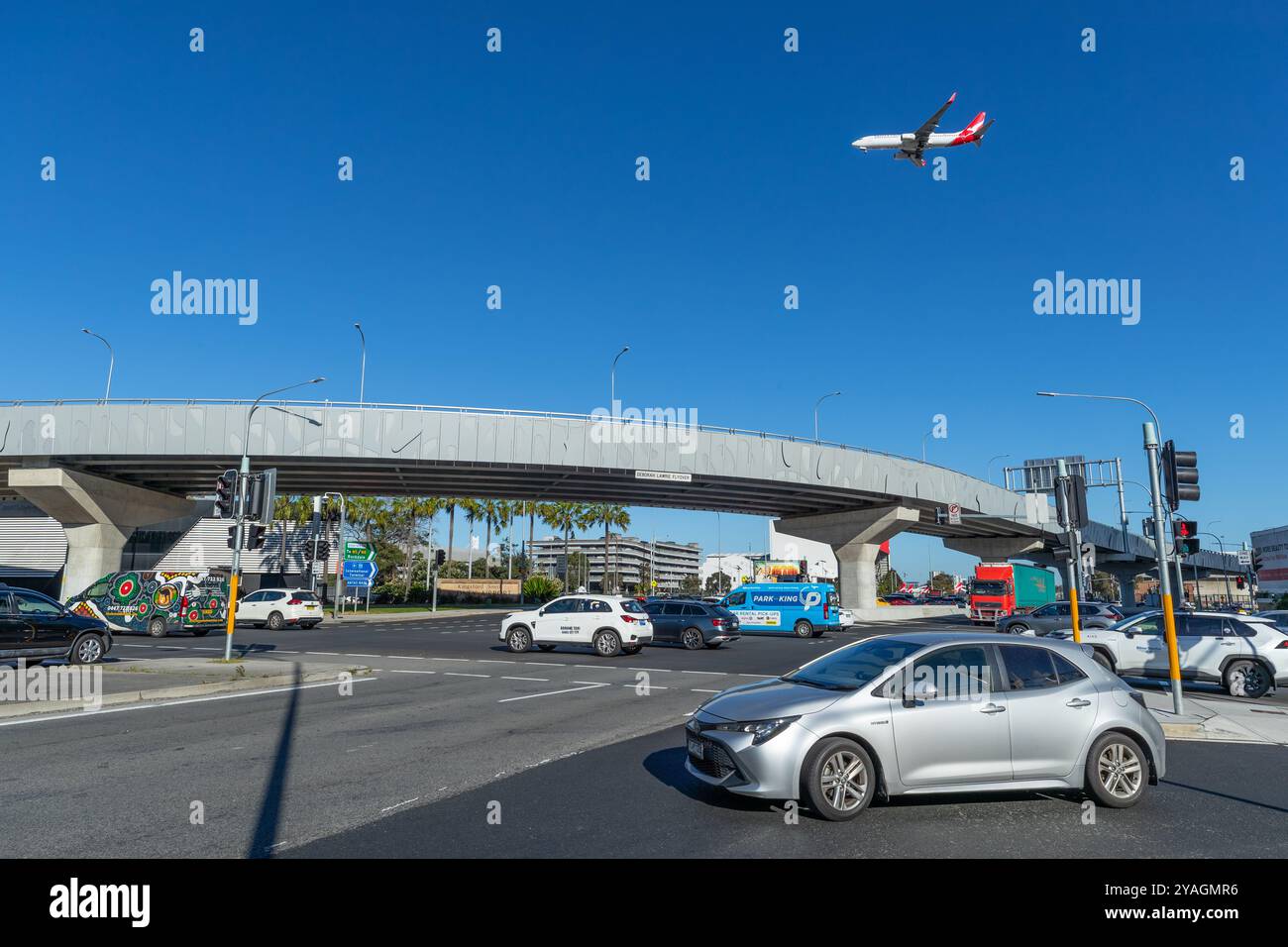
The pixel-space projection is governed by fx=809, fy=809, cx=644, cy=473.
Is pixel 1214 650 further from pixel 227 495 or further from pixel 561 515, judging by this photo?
pixel 561 515

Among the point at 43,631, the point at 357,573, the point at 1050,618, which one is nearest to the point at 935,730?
the point at 43,631

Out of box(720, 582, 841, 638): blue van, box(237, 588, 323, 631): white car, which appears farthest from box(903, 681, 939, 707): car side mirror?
box(237, 588, 323, 631): white car

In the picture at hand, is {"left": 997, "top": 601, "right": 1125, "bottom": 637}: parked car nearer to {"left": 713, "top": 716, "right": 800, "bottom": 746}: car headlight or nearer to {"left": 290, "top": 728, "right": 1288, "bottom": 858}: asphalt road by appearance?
{"left": 290, "top": 728, "right": 1288, "bottom": 858}: asphalt road

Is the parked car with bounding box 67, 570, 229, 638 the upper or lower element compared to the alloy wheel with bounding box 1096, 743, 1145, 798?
upper

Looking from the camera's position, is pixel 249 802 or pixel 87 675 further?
pixel 87 675

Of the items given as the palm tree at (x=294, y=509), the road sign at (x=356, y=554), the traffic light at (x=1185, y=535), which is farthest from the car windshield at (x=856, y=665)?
the palm tree at (x=294, y=509)

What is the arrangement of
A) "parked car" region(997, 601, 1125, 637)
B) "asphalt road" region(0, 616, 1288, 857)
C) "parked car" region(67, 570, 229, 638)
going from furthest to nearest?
"parked car" region(67, 570, 229, 638) → "parked car" region(997, 601, 1125, 637) → "asphalt road" region(0, 616, 1288, 857)
